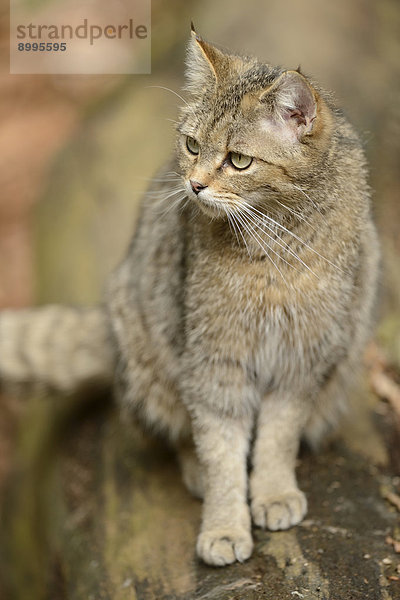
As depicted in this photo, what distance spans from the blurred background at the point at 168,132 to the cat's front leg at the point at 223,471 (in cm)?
144

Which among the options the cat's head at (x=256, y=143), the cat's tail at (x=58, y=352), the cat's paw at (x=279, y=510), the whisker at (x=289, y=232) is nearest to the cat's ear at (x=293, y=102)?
the cat's head at (x=256, y=143)

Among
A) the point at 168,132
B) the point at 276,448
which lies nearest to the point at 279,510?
the point at 276,448

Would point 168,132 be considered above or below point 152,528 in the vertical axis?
above

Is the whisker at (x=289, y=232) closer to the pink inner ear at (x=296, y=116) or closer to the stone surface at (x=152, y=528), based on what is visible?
the pink inner ear at (x=296, y=116)

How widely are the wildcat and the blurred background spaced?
104 centimetres

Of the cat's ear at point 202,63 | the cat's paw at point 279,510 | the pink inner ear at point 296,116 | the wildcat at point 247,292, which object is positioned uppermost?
the cat's ear at point 202,63

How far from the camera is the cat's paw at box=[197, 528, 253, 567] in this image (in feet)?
8.61

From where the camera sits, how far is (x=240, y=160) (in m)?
2.45

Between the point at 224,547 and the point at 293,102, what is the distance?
1.52 m

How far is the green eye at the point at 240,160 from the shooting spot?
244 centimetres

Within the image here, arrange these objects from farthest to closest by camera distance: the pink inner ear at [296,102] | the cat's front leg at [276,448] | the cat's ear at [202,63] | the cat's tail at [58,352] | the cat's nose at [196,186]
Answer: the cat's tail at [58,352] → the cat's front leg at [276,448] → the cat's ear at [202,63] → the cat's nose at [196,186] → the pink inner ear at [296,102]

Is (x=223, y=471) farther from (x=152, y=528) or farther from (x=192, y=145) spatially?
(x=192, y=145)

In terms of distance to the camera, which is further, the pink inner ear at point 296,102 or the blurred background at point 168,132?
the blurred background at point 168,132

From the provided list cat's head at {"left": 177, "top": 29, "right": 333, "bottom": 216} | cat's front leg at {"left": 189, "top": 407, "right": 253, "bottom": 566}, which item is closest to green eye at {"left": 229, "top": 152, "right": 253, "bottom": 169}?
cat's head at {"left": 177, "top": 29, "right": 333, "bottom": 216}
